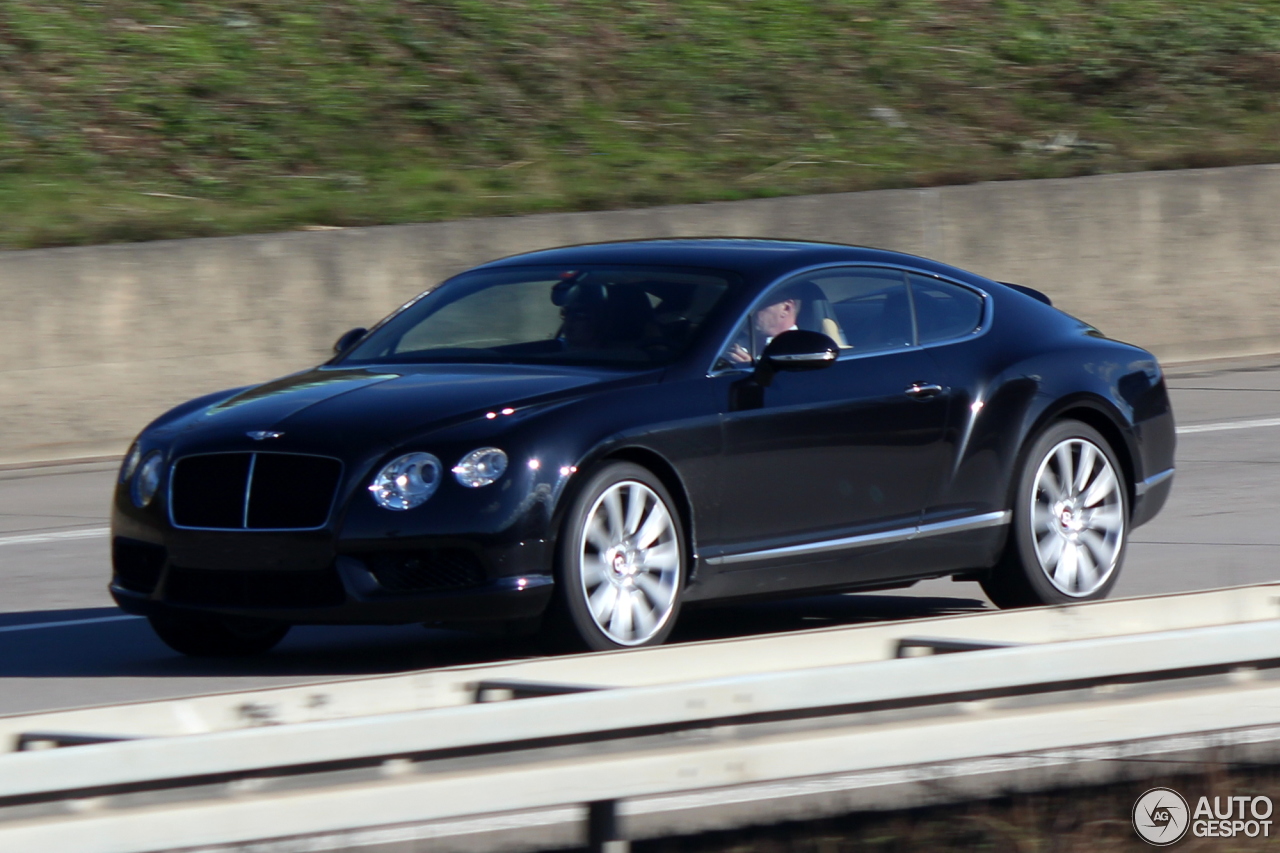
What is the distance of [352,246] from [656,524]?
27.5 feet

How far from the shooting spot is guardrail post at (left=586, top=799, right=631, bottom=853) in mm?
4223

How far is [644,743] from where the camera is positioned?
14.1 feet

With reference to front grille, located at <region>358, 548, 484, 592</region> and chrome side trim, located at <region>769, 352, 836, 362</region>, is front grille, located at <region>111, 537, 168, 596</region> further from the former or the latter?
chrome side trim, located at <region>769, 352, 836, 362</region>

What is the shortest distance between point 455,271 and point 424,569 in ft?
29.0

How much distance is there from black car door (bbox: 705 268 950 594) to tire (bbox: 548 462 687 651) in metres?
0.24

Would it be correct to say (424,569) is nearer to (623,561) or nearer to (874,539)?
(623,561)

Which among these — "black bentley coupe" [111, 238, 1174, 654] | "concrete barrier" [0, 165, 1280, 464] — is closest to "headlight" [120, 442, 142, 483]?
"black bentley coupe" [111, 238, 1174, 654]

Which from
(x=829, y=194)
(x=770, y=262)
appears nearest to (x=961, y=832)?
(x=770, y=262)

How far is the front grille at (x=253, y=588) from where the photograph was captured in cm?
688

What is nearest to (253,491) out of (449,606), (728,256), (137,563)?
(137,563)

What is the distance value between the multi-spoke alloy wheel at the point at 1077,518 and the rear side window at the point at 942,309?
23.3 inches

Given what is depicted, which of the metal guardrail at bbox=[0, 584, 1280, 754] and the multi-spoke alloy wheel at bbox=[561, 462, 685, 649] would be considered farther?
the multi-spoke alloy wheel at bbox=[561, 462, 685, 649]

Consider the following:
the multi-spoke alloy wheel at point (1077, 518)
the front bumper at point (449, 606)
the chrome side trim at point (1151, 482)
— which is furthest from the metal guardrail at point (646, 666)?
the chrome side trim at point (1151, 482)

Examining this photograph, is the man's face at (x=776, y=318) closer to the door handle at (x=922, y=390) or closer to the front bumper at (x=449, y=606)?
the door handle at (x=922, y=390)
